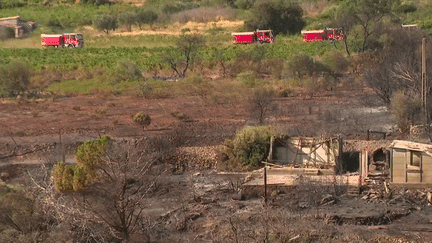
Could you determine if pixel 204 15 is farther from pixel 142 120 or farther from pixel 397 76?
pixel 397 76

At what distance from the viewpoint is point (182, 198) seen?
24.9 metres

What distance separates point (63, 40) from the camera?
64750 mm

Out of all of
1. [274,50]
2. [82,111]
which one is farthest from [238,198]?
[274,50]

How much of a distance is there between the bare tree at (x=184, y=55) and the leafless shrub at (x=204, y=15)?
22291 mm

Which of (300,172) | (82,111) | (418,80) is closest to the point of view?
(300,172)

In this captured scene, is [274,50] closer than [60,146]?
No

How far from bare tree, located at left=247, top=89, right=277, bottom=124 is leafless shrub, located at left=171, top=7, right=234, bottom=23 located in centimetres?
4029

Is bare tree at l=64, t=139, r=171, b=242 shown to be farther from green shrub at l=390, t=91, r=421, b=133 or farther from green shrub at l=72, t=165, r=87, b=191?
green shrub at l=390, t=91, r=421, b=133

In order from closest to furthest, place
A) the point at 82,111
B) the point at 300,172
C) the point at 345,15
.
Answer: the point at 300,172
the point at 82,111
the point at 345,15

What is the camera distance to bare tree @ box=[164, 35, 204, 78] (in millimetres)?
48344

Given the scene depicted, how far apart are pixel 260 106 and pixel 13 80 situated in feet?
48.6

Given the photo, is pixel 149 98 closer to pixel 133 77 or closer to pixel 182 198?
pixel 133 77

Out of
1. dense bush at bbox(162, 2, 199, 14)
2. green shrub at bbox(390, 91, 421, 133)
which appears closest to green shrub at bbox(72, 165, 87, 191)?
green shrub at bbox(390, 91, 421, 133)

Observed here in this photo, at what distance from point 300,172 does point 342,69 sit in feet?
65.2
